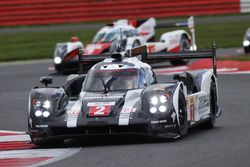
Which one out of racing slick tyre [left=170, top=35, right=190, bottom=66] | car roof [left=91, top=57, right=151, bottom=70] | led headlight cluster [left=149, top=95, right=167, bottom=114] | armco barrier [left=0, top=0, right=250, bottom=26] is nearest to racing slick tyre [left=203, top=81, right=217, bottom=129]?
car roof [left=91, top=57, right=151, bottom=70]

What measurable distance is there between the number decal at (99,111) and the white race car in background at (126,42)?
14881mm

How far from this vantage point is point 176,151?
1123 centimetres

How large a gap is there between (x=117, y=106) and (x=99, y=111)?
28cm

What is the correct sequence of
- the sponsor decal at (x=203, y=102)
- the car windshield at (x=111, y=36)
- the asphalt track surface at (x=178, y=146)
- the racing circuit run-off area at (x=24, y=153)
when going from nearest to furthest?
the asphalt track surface at (x=178, y=146)
the racing circuit run-off area at (x=24, y=153)
the sponsor decal at (x=203, y=102)
the car windshield at (x=111, y=36)

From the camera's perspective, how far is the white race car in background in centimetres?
2794

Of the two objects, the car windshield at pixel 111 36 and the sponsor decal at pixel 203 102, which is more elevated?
the sponsor decal at pixel 203 102

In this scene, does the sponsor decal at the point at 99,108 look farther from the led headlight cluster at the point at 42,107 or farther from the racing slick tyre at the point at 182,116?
the racing slick tyre at the point at 182,116

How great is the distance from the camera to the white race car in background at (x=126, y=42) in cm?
2794

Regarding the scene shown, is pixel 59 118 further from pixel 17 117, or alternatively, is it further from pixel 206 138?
pixel 17 117

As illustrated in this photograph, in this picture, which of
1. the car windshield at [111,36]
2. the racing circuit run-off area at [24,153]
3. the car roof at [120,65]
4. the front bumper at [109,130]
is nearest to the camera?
the racing circuit run-off area at [24,153]

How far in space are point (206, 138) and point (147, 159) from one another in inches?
89.0

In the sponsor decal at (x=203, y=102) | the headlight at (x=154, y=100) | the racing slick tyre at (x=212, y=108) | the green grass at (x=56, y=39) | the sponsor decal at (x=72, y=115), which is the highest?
the headlight at (x=154, y=100)

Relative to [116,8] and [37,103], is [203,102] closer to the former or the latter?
[37,103]

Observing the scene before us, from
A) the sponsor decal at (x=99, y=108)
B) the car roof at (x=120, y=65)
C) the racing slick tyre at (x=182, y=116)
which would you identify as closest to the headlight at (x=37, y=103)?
the sponsor decal at (x=99, y=108)
